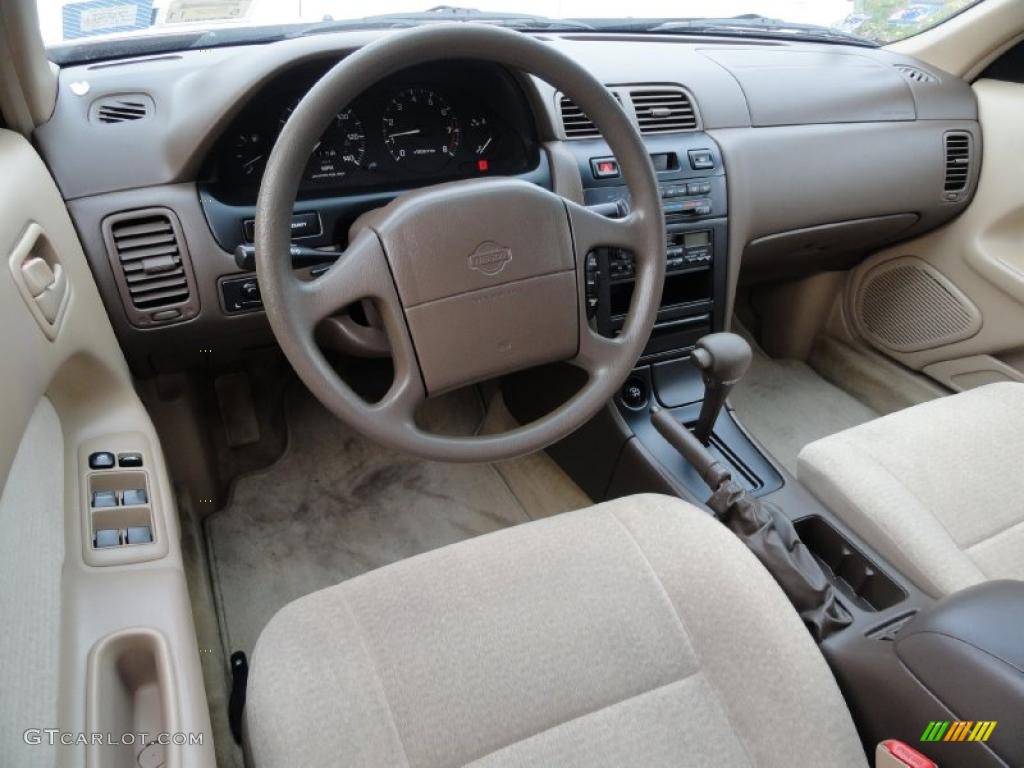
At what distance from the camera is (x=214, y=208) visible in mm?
1218

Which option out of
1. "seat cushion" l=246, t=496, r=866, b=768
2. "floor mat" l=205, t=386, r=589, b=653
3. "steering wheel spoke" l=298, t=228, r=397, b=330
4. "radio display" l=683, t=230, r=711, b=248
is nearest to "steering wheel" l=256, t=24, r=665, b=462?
"steering wheel spoke" l=298, t=228, r=397, b=330

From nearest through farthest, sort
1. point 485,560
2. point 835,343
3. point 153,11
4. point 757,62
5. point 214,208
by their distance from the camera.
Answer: point 485,560 → point 214,208 → point 153,11 → point 757,62 → point 835,343

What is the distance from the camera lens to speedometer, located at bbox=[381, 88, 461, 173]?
1.33 m

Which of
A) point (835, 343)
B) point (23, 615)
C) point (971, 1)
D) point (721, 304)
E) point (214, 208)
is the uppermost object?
point (971, 1)

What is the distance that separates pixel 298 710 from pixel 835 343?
205 centimetres

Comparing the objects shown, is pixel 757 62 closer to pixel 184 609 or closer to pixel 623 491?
pixel 623 491

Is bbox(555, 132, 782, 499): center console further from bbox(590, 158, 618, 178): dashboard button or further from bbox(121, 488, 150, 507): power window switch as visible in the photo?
bbox(121, 488, 150, 507): power window switch

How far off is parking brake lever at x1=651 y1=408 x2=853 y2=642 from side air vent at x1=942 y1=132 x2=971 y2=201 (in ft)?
3.77

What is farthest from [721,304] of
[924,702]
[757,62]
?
[924,702]

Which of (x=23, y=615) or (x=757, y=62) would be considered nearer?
(x=23, y=615)

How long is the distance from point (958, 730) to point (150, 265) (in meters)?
1.25

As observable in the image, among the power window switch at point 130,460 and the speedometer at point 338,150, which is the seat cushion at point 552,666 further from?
the speedometer at point 338,150

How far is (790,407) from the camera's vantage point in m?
2.20

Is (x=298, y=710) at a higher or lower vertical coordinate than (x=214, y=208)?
lower
